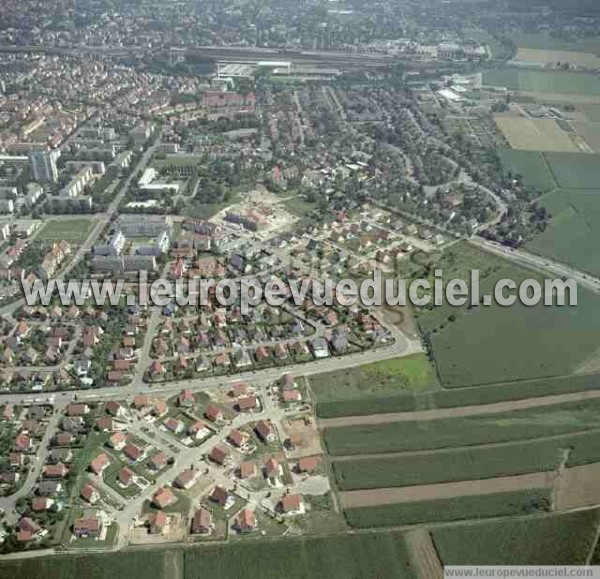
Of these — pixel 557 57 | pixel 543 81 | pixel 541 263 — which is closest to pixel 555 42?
pixel 557 57

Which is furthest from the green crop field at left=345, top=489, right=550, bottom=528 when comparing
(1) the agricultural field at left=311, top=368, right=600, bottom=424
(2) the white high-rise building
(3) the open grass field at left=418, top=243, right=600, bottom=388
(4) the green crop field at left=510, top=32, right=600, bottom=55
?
(4) the green crop field at left=510, top=32, right=600, bottom=55

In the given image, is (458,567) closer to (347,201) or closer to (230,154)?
(347,201)

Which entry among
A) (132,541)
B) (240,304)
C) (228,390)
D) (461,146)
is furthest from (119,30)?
(132,541)

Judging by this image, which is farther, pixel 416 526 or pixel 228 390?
pixel 228 390

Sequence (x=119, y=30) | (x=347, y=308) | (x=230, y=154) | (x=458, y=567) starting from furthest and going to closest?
1. (x=119, y=30)
2. (x=230, y=154)
3. (x=347, y=308)
4. (x=458, y=567)

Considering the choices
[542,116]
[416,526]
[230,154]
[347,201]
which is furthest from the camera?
[542,116]
